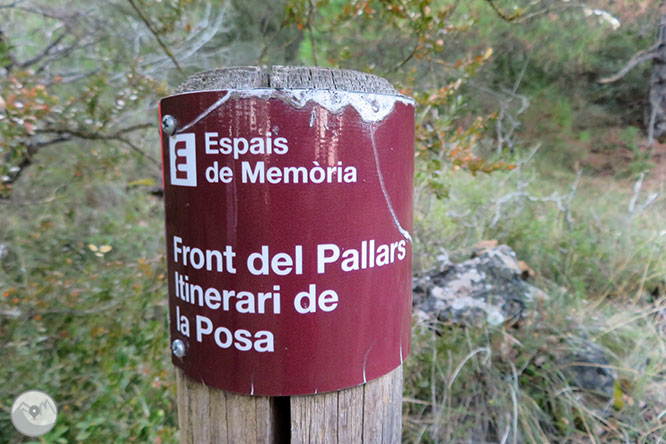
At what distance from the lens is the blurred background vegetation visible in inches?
81.6

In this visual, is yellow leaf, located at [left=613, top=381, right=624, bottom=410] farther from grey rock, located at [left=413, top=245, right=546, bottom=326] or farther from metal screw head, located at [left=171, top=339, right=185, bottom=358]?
metal screw head, located at [left=171, top=339, right=185, bottom=358]

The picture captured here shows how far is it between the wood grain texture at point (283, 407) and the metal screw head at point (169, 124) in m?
0.08

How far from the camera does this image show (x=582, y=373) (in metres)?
2.38

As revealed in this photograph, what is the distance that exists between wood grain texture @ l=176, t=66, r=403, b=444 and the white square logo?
12cm

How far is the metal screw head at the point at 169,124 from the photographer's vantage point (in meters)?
0.93

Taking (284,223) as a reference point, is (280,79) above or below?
above

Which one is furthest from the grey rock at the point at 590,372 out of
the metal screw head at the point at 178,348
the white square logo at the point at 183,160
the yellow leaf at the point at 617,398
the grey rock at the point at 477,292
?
the white square logo at the point at 183,160

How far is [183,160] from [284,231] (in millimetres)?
283

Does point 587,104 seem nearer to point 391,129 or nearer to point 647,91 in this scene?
point 647,91

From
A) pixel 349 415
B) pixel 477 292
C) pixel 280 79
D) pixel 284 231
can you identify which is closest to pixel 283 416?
pixel 349 415

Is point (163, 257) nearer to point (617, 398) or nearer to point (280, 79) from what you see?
point (280, 79)

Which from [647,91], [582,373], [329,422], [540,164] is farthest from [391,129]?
[647,91]

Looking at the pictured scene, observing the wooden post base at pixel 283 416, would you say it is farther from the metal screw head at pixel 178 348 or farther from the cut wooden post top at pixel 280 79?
the cut wooden post top at pixel 280 79

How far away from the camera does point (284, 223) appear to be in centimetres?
85
